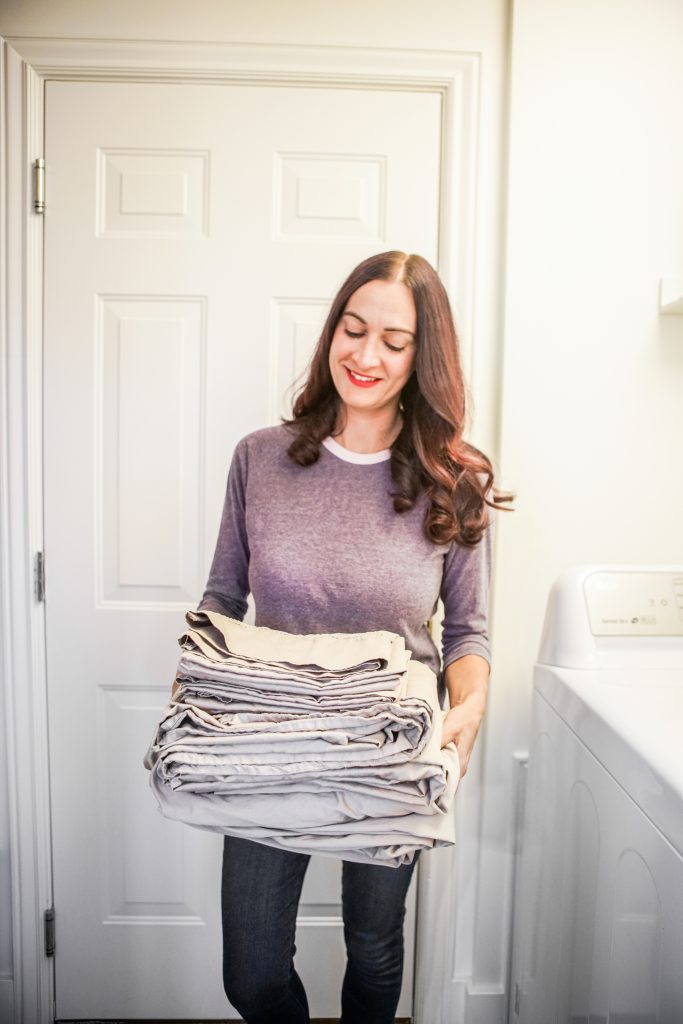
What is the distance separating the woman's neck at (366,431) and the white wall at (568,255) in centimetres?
37

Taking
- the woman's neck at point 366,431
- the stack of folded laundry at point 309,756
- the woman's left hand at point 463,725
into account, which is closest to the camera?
the stack of folded laundry at point 309,756

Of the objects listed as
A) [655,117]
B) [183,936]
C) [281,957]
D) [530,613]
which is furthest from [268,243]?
[183,936]

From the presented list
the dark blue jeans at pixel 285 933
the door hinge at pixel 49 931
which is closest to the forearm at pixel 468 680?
the dark blue jeans at pixel 285 933

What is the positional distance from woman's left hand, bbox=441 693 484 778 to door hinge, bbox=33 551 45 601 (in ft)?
3.14

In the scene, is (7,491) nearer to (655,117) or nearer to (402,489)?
(402,489)

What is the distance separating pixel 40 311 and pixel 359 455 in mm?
791

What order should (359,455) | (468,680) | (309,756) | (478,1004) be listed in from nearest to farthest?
(309,756)
(468,680)
(359,455)
(478,1004)

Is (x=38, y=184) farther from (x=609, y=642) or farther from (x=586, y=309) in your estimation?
(x=609, y=642)

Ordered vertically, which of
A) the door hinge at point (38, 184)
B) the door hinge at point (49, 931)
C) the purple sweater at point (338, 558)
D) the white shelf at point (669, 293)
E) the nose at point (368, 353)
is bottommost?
the door hinge at point (49, 931)

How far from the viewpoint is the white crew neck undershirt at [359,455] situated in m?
1.12

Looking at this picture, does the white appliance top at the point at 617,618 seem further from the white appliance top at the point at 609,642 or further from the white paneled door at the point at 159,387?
the white paneled door at the point at 159,387

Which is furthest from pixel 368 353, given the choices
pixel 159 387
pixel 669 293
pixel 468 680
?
pixel 669 293

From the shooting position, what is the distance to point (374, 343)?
1.06 metres

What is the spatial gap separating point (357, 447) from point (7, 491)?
78 centimetres
